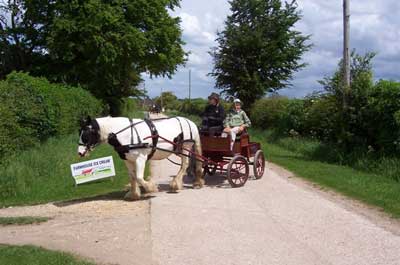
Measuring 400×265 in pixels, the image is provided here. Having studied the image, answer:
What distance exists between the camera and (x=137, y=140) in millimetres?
10648

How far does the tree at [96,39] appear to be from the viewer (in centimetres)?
3358

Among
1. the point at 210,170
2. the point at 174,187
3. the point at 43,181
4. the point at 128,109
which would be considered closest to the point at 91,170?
the point at 43,181

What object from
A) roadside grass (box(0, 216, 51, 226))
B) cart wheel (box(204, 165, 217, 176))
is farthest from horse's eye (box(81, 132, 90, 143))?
cart wheel (box(204, 165, 217, 176))

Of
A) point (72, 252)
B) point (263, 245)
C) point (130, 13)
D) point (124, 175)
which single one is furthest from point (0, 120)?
point (130, 13)

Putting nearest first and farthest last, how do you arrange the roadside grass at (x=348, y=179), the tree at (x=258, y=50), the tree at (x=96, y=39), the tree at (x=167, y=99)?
1. the roadside grass at (x=348, y=179)
2. the tree at (x=96, y=39)
3. the tree at (x=258, y=50)
4. the tree at (x=167, y=99)

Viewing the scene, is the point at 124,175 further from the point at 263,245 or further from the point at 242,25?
the point at 242,25

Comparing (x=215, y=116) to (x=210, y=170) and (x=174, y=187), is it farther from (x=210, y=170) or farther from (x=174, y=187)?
(x=174, y=187)

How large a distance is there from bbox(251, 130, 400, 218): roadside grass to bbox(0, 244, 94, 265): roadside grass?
5.95 metres

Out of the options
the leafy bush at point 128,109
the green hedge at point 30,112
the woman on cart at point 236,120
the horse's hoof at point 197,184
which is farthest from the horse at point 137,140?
the leafy bush at point 128,109

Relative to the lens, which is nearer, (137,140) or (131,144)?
(131,144)

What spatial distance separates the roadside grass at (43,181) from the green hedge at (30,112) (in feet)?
1.87

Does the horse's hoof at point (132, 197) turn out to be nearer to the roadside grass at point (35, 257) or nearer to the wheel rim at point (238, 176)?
the wheel rim at point (238, 176)

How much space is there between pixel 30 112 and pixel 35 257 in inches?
450

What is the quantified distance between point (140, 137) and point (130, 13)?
27406 mm
